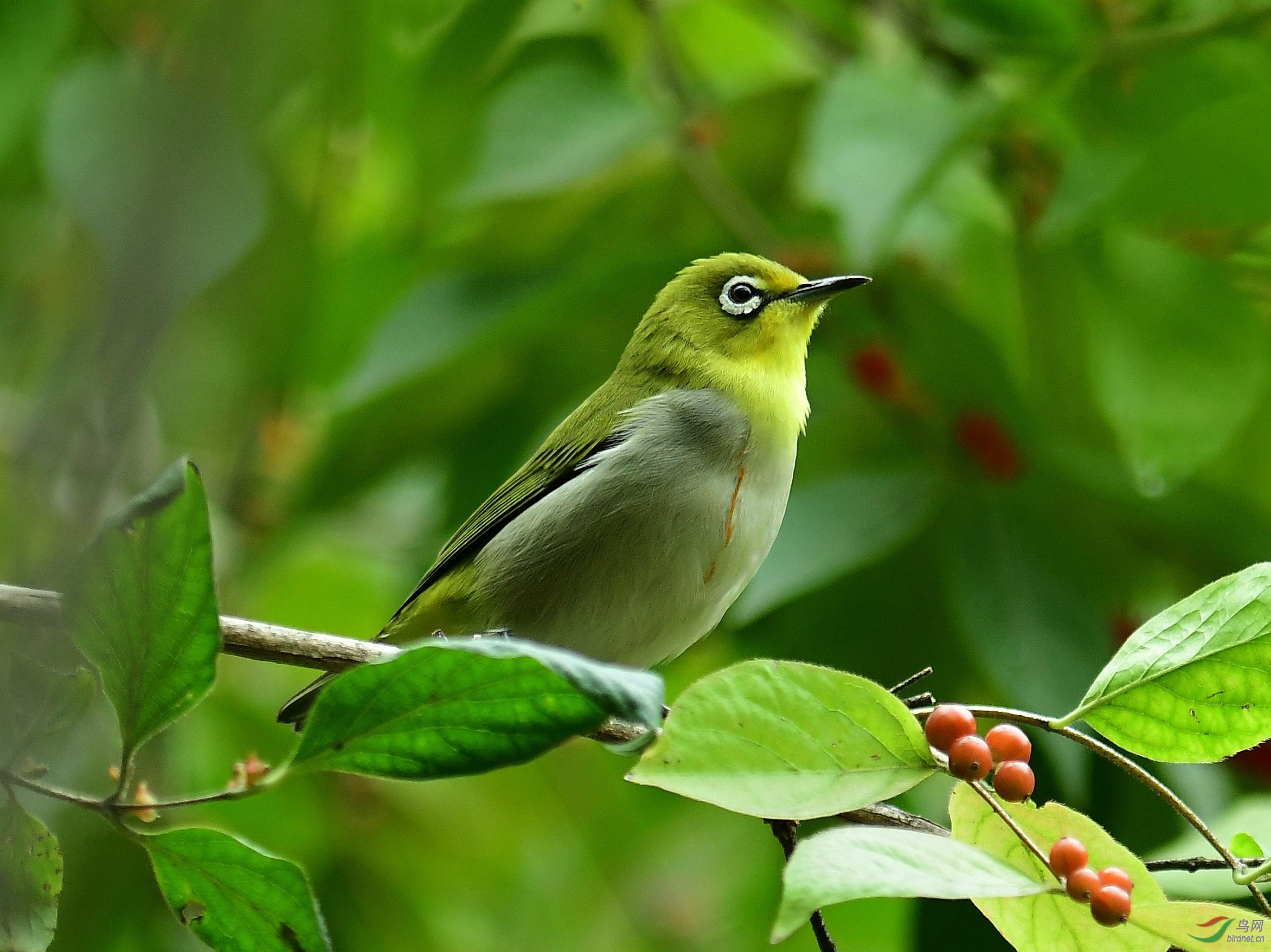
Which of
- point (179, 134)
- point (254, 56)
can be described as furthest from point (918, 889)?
point (254, 56)

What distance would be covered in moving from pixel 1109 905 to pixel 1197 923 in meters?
0.13

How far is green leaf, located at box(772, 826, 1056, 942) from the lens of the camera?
1.44 m

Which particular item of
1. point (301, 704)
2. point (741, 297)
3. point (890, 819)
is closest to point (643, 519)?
point (301, 704)

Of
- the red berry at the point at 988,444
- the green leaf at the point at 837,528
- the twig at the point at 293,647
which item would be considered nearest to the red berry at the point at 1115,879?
the twig at the point at 293,647

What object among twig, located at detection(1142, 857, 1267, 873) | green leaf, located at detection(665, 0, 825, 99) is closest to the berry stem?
twig, located at detection(1142, 857, 1267, 873)

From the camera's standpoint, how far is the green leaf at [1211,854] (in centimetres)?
223

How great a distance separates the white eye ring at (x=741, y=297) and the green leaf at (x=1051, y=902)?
228 centimetres

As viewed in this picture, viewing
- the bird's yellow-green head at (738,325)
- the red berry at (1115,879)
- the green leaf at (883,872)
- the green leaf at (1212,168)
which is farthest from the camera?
the bird's yellow-green head at (738,325)

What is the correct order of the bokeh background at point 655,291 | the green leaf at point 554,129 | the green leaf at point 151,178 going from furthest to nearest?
the green leaf at point 554,129, the bokeh background at point 655,291, the green leaf at point 151,178

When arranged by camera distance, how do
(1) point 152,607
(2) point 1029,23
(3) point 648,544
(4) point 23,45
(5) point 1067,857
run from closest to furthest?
(1) point 152,607
(5) point 1067,857
(3) point 648,544
(4) point 23,45
(2) point 1029,23

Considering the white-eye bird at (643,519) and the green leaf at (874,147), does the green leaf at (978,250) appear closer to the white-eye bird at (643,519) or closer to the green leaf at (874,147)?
the green leaf at (874,147)

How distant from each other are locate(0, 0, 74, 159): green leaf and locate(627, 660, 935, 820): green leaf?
2.79m

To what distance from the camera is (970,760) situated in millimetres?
1893

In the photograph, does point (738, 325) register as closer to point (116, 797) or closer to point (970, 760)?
point (970, 760)
